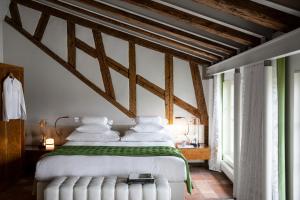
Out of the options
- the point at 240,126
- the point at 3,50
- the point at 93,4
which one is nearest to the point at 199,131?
the point at 240,126

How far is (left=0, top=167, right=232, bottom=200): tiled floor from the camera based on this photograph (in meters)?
4.42

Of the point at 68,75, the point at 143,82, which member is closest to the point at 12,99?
the point at 68,75

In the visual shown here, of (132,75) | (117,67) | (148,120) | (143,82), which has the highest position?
(117,67)

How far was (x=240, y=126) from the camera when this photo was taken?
168 inches

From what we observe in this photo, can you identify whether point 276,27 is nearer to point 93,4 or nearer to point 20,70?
point 93,4

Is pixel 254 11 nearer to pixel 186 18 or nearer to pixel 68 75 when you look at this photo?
pixel 186 18

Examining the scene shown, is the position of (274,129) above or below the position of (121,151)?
above

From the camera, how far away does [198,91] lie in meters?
6.12

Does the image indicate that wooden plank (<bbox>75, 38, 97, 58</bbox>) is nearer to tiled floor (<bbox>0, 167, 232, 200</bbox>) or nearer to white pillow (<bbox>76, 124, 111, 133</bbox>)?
white pillow (<bbox>76, 124, 111, 133</bbox>)

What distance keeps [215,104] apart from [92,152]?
97.5 inches

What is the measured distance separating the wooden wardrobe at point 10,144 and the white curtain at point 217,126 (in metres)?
3.35

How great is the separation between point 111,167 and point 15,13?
3785 mm

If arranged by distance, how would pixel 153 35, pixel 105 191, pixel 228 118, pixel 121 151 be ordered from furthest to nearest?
1. pixel 228 118
2. pixel 153 35
3. pixel 121 151
4. pixel 105 191

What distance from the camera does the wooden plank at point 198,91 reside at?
6.09 meters
